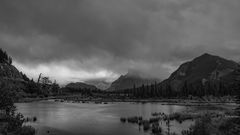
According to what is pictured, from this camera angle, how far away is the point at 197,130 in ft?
111

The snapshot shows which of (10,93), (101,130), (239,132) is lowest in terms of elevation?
(101,130)

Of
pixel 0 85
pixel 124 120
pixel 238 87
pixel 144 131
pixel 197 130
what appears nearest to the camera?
pixel 238 87

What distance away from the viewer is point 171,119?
61781 millimetres

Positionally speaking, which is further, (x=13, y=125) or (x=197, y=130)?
(x=13, y=125)

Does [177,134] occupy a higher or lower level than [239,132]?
lower

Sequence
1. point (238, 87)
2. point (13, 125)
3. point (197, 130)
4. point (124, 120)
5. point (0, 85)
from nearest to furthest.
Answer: point (238, 87), point (197, 130), point (13, 125), point (0, 85), point (124, 120)

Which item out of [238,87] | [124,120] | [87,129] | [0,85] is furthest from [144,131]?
[0,85]

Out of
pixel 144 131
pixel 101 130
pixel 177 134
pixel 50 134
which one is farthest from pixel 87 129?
pixel 177 134

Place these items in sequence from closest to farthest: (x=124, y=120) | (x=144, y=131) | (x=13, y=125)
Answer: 1. (x=13, y=125)
2. (x=144, y=131)
3. (x=124, y=120)

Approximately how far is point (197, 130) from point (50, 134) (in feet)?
79.3

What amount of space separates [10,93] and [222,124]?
3471cm

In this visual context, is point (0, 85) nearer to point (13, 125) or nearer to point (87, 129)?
point (13, 125)

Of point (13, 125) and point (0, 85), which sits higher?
point (0, 85)

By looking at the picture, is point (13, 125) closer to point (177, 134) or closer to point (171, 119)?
point (177, 134)
